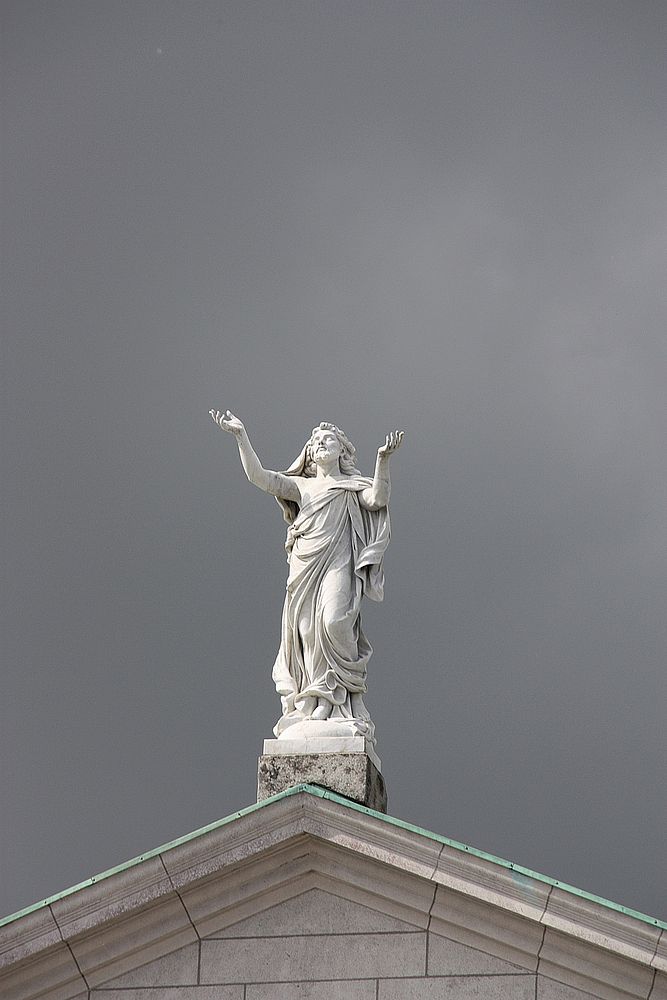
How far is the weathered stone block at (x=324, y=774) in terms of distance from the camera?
67.4 feet

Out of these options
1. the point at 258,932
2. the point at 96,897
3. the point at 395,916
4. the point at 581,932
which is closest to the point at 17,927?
the point at 96,897

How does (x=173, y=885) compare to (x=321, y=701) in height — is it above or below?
below

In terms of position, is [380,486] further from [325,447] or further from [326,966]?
[326,966]

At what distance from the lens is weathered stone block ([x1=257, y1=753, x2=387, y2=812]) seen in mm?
20547

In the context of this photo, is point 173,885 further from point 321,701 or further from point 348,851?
point 321,701

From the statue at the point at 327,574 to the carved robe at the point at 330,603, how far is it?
12 mm

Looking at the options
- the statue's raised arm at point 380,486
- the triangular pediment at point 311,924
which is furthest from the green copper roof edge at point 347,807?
the statue's raised arm at point 380,486

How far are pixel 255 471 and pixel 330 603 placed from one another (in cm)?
219

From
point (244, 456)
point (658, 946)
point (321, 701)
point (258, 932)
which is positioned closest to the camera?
point (658, 946)

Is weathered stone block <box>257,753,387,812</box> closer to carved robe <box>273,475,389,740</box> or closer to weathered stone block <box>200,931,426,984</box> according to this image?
carved robe <box>273,475,389,740</box>

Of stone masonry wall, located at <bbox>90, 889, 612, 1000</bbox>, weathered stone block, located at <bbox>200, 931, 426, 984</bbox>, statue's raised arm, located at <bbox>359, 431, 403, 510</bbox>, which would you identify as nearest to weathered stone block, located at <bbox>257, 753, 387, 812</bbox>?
stone masonry wall, located at <bbox>90, 889, 612, 1000</bbox>

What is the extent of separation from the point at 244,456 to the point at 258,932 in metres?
6.35

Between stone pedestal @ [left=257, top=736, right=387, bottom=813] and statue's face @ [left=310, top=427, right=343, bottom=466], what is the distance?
3.96 m

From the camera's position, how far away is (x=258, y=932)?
19469mm
